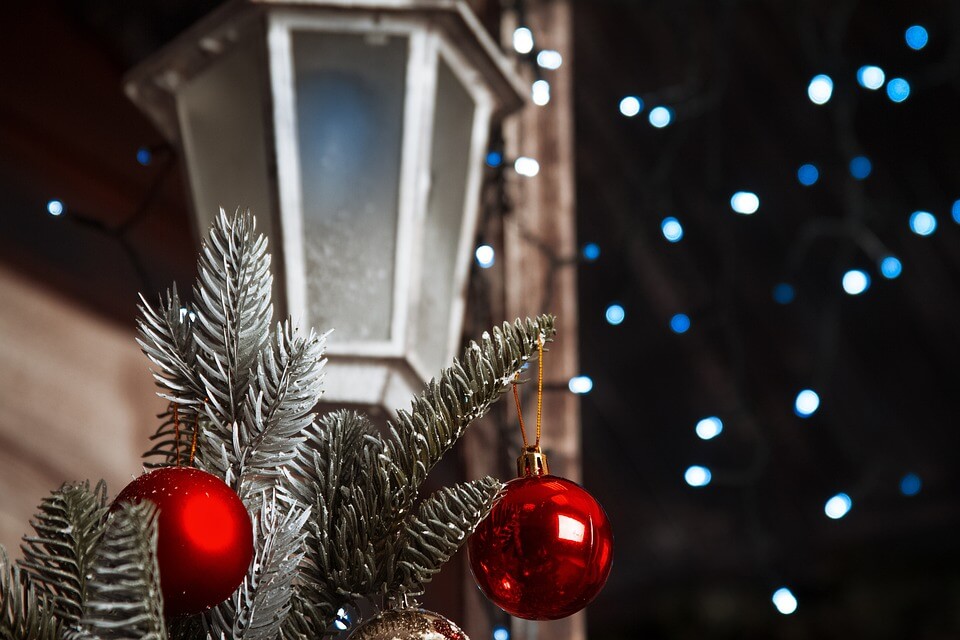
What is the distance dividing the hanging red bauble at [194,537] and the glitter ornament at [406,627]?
60 millimetres

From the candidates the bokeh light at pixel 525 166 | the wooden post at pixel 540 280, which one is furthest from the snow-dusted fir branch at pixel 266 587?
the bokeh light at pixel 525 166

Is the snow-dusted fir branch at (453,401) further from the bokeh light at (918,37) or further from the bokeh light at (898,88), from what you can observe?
the bokeh light at (918,37)

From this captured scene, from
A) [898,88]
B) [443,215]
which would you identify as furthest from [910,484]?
[443,215]

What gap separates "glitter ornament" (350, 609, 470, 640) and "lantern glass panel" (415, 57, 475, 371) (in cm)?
37

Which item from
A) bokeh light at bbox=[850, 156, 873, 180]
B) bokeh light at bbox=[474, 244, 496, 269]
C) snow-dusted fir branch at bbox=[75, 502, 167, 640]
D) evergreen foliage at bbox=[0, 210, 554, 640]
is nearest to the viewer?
snow-dusted fir branch at bbox=[75, 502, 167, 640]

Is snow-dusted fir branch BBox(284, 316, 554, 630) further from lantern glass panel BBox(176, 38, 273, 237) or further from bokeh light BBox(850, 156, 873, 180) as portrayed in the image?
bokeh light BBox(850, 156, 873, 180)

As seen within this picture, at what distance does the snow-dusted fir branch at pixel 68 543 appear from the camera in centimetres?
36

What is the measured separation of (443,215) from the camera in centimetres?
79

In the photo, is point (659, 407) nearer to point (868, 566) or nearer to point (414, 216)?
point (868, 566)

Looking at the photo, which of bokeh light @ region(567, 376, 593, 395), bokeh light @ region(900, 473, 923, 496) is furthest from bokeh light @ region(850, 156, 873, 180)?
bokeh light @ region(567, 376, 593, 395)

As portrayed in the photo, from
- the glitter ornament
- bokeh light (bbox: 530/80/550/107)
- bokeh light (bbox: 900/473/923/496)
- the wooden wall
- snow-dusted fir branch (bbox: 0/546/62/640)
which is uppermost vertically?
bokeh light (bbox: 900/473/923/496)

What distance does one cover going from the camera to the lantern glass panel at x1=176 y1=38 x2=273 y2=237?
730 millimetres

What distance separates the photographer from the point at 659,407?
3359 millimetres

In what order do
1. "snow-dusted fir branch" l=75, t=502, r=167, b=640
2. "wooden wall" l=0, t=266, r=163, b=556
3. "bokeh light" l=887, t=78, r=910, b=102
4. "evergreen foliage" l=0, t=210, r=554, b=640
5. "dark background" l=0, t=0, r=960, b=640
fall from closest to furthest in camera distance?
"snow-dusted fir branch" l=75, t=502, r=167, b=640 → "evergreen foliage" l=0, t=210, r=554, b=640 → "wooden wall" l=0, t=266, r=163, b=556 → "bokeh light" l=887, t=78, r=910, b=102 → "dark background" l=0, t=0, r=960, b=640
